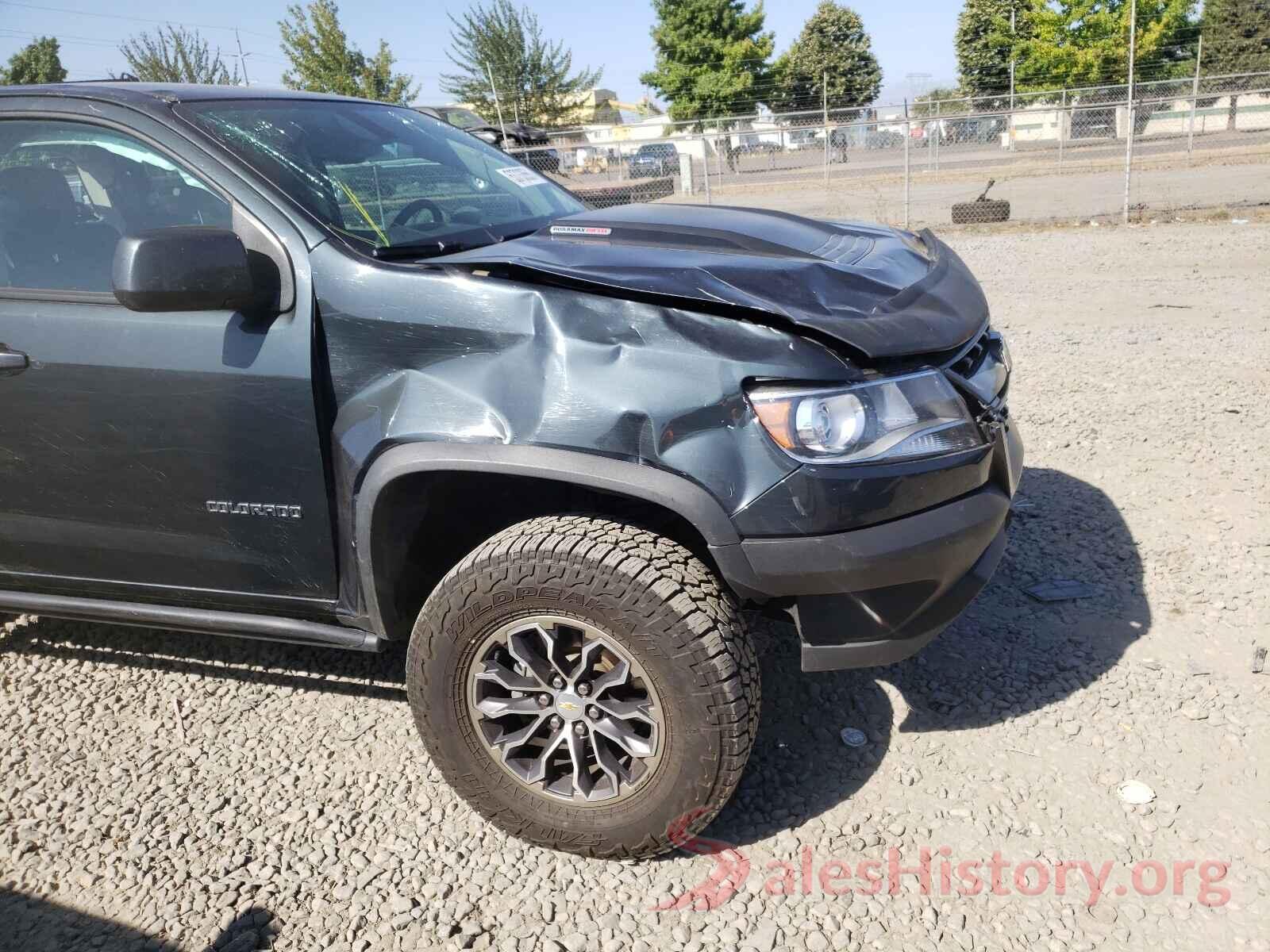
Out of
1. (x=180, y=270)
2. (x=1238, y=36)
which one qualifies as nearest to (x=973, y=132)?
(x=180, y=270)

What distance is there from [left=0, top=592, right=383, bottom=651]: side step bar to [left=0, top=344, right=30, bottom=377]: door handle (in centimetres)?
71

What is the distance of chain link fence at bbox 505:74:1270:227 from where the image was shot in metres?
14.6

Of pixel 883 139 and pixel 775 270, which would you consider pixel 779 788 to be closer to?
pixel 775 270

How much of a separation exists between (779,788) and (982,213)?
43.0ft

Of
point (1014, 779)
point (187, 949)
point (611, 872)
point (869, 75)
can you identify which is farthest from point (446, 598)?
point (869, 75)

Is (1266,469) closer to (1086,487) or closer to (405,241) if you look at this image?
(1086,487)

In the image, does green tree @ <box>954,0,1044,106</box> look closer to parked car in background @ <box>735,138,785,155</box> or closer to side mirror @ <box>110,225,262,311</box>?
parked car in background @ <box>735,138,785,155</box>

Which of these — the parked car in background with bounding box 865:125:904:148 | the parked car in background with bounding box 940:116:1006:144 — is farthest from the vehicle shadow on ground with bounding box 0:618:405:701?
the parked car in background with bounding box 865:125:904:148

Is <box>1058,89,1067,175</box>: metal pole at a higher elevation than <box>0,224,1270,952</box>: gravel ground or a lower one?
higher

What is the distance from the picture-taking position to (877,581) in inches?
83.2

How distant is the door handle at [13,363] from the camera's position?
2518 millimetres

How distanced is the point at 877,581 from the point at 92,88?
2.56 meters

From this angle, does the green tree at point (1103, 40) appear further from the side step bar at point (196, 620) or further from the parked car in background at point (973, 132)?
the side step bar at point (196, 620)

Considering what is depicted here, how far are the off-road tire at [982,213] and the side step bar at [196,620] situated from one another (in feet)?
43.9
